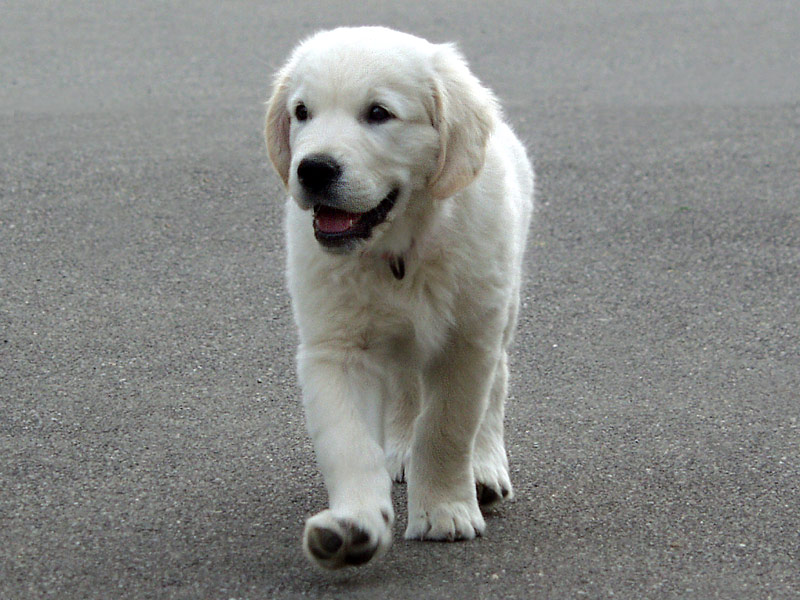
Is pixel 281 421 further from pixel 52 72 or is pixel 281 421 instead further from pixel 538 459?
pixel 52 72

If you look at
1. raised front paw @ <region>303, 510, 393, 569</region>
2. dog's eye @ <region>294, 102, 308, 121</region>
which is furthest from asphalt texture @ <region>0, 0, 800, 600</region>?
dog's eye @ <region>294, 102, 308, 121</region>

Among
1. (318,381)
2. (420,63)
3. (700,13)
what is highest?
(420,63)

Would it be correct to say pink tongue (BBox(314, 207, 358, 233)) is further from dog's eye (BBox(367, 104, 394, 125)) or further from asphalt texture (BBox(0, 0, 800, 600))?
asphalt texture (BBox(0, 0, 800, 600))

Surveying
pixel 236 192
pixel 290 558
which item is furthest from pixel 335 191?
pixel 236 192

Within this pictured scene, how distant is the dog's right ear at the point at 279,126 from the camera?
4.06 metres

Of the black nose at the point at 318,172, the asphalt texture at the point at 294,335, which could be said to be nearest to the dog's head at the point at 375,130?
→ the black nose at the point at 318,172

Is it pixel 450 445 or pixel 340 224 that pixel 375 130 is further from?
pixel 450 445

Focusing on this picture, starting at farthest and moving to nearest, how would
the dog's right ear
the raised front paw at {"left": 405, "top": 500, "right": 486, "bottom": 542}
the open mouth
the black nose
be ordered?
1. the dog's right ear
2. the raised front paw at {"left": 405, "top": 500, "right": 486, "bottom": 542}
3. the open mouth
4. the black nose

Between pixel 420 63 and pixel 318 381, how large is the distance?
3.31 feet

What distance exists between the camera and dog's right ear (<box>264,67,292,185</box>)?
4062mm

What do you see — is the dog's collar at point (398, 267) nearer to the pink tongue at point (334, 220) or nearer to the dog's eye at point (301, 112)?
the pink tongue at point (334, 220)

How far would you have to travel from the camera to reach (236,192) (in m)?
7.79

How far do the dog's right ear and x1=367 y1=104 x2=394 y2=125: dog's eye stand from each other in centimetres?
40

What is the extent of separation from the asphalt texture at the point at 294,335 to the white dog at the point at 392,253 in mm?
306
